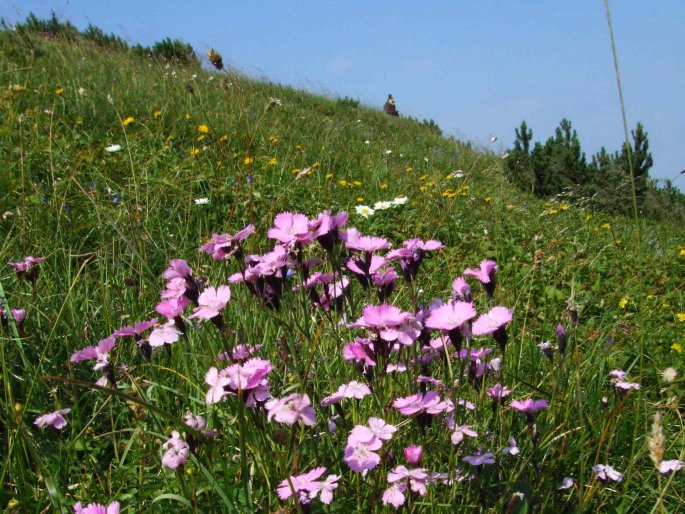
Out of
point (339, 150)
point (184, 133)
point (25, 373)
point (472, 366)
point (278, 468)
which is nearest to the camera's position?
point (278, 468)

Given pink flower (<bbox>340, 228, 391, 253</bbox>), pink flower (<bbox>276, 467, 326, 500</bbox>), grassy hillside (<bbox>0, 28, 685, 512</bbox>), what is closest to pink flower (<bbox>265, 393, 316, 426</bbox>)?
grassy hillside (<bbox>0, 28, 685, 512</bbox>)

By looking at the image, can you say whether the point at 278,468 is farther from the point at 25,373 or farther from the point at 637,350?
the point at 637,350

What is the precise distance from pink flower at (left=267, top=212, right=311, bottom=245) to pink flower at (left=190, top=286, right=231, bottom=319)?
16 centimetres

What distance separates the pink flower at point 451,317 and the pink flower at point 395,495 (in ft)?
1.05

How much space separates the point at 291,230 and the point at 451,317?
0.38 meters

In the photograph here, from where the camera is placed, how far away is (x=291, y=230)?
1.20 meters

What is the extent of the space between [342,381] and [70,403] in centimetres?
87

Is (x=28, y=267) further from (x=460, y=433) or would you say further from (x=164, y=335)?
(x=460, y=433)

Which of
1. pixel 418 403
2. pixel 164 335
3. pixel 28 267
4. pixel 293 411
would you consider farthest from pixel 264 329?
pixel 293 411

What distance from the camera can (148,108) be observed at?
5336mm

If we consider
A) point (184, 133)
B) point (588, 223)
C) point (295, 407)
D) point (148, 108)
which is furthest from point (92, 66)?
point (295, 407)

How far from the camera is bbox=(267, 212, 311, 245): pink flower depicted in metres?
1.17

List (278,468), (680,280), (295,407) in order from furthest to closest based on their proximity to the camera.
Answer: (680,280) → (278,468) → (295,407)

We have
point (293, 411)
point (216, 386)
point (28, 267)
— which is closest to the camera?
point (293, 411)
